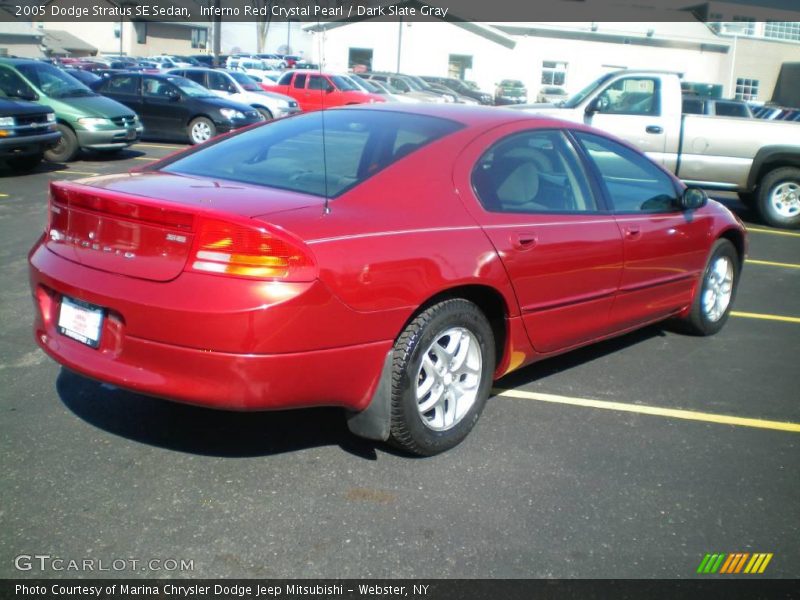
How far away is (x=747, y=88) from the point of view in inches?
1788

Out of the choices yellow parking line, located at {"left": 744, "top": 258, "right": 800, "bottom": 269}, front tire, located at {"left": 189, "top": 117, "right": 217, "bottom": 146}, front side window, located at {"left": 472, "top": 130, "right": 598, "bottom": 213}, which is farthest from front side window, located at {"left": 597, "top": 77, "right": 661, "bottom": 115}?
front tire, located at {"left": 189, "top": 117, "right": 217, "bottom": 146}

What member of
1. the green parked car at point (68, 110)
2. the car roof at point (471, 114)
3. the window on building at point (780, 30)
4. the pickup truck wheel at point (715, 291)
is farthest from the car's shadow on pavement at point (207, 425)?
the window on building at point (780, 30)

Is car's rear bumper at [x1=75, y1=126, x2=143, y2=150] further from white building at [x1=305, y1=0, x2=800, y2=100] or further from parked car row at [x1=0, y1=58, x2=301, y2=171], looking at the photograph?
white building at [x1=305, y1=0, x2=800, y2=100]

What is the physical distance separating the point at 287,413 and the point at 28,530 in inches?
58.7

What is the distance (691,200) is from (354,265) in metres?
3.01

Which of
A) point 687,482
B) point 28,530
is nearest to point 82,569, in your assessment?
point 28,530

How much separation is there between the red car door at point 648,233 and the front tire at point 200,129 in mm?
14159

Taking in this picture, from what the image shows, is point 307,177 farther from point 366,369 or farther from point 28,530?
point 28,530

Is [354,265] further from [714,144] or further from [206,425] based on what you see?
[714,144]

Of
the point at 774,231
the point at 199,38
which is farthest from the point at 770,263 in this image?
the point at 199,38

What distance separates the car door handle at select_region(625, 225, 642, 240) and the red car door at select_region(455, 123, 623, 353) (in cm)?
9

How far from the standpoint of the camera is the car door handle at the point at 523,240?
4.04 metres

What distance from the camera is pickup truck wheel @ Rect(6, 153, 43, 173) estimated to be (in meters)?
12.9

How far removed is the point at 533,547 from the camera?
10.4 ft
